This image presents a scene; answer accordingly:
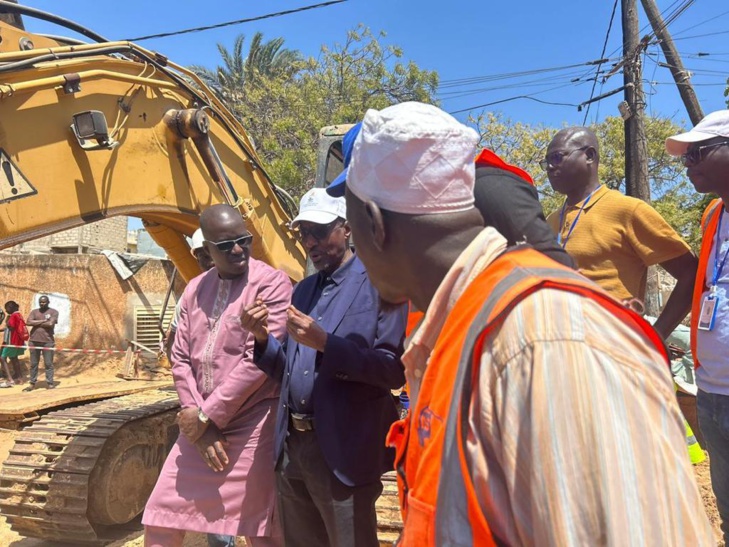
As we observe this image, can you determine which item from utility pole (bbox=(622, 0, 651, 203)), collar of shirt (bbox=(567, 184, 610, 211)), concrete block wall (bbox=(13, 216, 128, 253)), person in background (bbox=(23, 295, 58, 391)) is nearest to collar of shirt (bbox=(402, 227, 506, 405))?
collar of shirt (bbox=(567, 184, 610, 211))

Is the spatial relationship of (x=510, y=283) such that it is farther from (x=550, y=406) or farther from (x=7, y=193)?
(x=7, y=193)

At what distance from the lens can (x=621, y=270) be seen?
3059mm

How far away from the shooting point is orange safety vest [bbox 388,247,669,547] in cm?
94

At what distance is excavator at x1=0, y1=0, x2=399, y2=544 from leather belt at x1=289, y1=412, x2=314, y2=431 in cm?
131

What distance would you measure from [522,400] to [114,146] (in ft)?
10.7

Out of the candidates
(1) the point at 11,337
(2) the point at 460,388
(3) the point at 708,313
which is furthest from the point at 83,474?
(1) the point at 11,337

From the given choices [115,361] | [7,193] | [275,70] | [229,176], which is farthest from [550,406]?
[275,70]

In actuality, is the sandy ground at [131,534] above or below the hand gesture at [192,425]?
below

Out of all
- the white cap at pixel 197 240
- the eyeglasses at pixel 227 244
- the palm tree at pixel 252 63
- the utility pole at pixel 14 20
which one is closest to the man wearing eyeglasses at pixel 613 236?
the eyeglasses at pixel 227 244

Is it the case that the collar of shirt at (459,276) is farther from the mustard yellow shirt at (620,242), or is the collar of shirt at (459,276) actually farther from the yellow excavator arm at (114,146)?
the yellow excavator arm at (114,146)

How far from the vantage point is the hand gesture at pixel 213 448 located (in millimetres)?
3033

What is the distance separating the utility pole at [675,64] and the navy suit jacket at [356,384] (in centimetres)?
929

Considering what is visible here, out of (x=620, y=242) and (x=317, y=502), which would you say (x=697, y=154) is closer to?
(x=620, y=242)

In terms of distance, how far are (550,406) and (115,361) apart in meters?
15.0
